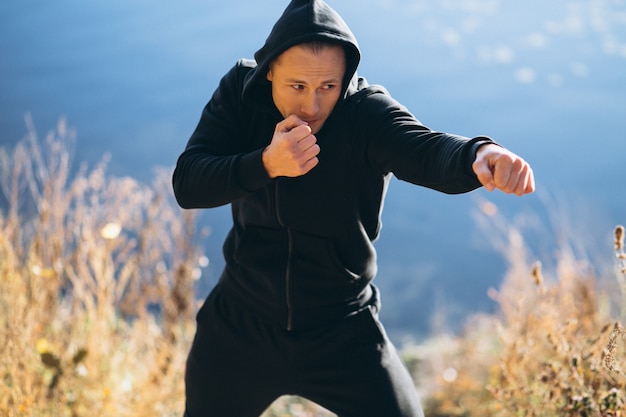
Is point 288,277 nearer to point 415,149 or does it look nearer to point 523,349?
point 415,149

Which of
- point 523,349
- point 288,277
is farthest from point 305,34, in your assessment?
point 523,349

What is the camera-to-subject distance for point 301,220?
1782 mm

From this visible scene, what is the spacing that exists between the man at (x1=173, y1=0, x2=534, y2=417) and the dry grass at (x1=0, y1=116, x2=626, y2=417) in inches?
22.3

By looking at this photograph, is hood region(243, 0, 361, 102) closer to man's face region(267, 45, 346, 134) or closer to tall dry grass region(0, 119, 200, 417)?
man's face region(267, 45, 346, 134)

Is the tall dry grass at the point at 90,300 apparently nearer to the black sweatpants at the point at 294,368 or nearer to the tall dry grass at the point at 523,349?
the black sweatpants at the point at 294,368

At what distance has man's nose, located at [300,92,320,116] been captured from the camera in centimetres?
165

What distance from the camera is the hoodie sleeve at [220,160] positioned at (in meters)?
1.62

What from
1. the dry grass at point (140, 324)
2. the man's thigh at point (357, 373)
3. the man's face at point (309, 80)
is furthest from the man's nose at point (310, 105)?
the dry grass at point (140, 324)

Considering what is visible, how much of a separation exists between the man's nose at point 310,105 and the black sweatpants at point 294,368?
1.62 feet

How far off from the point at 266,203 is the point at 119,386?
1.60 metres

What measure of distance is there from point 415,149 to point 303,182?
0.99 feet

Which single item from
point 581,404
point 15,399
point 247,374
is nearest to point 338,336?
point 247,374

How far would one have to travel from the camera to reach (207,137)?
5.89 ft

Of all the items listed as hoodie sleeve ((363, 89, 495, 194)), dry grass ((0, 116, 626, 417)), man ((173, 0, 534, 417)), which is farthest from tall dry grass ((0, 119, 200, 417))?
hoodie sleeve ((363, 89, 495, 194))
